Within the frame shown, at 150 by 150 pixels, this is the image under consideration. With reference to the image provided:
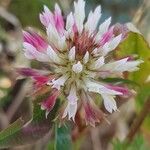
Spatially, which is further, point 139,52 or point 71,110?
point 139,52

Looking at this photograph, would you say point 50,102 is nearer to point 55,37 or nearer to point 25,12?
point 55,37

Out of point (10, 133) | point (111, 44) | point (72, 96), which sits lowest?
point (10, 133)

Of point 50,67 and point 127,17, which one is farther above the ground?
point 127,17

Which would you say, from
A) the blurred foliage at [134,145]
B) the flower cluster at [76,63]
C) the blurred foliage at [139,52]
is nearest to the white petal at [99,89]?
the flower cluster at [76,63]

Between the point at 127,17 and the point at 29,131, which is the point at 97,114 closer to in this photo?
the point at 29,131

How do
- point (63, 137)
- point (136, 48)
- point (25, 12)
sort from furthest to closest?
1. point (25, 12)
2. point (136, 48)
3. point (63, 137)

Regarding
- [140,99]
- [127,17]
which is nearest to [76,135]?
[140,99]

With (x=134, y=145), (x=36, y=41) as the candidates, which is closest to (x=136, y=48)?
(x=134, y=145)

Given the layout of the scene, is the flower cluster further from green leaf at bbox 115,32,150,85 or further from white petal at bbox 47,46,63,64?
green leaf at bbox 115,32,150,85
